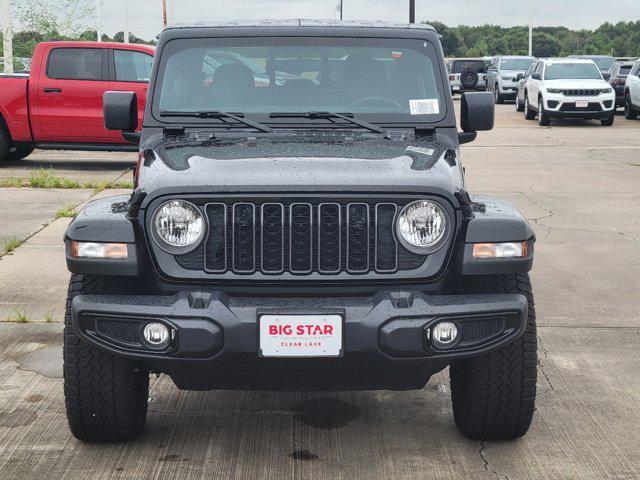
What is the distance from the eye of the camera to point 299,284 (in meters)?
4.26

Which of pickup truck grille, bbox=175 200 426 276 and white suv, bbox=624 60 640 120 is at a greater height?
pickup truck grille, bbox=175 200 426 276

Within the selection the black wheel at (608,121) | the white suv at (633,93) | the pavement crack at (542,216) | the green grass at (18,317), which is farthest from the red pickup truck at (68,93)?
the white suv at (633,93)

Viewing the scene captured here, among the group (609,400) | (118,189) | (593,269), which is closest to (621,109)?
(118,189)

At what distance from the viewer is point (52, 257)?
905cm

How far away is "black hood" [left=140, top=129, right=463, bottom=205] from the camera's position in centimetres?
420

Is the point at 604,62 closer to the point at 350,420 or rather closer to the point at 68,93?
the point at 68,93

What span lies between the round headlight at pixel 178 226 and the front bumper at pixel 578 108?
884 inches

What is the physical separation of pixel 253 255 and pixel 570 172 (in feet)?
40.1

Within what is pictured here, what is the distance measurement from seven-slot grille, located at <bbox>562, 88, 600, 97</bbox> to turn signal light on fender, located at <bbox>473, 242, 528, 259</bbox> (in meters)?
22.2

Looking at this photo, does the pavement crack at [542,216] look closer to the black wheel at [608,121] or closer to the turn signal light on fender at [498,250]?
the turn signal light on fender at [498,250]

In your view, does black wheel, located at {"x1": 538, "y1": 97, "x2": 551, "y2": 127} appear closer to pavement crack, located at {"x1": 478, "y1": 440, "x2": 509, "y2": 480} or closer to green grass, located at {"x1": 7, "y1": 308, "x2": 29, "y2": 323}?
green grass, located at {"x1": 7, "y1": 308, "x2": 29, "y2": 323}

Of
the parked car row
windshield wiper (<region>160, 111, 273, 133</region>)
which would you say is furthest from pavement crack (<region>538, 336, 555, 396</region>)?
the parked car row

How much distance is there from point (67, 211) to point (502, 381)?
7.78 meters

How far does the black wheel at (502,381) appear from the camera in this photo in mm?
4418
